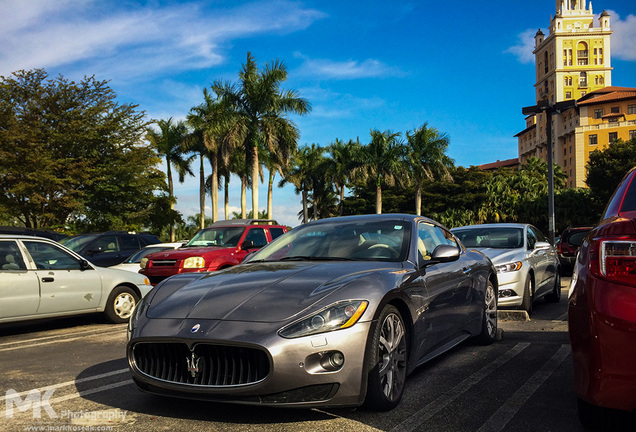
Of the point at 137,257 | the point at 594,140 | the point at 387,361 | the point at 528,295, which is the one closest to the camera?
the point at 387,361

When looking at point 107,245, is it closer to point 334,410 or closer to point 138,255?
point 138,255

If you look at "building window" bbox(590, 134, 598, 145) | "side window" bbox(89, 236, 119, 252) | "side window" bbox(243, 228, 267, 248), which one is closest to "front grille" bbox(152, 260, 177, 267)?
"side window" bbox(243, 228, 267, 248)

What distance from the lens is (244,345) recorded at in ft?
11.8

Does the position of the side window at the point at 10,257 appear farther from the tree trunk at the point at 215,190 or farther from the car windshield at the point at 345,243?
the tree trunk at the point at 215,190

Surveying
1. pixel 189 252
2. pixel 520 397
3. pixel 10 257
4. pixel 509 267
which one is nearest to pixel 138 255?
pixel 189 252

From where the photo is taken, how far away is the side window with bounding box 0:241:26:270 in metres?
8.40

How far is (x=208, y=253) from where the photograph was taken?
11.9m

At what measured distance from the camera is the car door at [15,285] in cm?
815

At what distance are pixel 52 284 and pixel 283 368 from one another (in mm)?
6389

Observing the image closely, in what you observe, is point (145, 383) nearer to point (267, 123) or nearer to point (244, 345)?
point (244, 345)

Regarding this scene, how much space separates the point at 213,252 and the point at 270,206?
50488 millimetres

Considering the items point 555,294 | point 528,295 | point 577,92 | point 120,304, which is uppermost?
point 577,92

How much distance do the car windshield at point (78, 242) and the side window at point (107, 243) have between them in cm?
18

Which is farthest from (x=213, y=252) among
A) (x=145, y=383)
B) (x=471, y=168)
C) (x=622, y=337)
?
(x=471, y=168)
